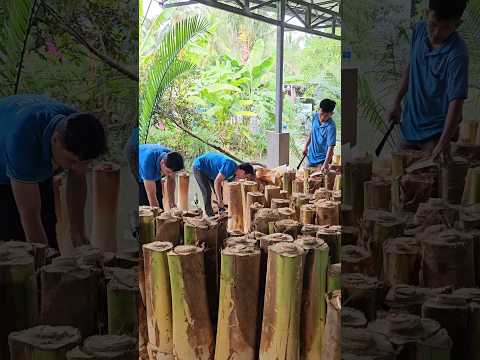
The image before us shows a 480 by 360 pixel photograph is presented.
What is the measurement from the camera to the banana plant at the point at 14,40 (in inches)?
47.3

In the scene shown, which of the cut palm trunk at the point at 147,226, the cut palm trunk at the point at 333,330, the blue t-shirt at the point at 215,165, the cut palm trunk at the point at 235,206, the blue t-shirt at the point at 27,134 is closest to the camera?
the blue t-shirt at the point at 27,134

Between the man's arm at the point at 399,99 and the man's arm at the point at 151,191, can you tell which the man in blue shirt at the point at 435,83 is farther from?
the man's arm at the point at 151,191

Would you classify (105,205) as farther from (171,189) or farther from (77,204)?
(171,189)

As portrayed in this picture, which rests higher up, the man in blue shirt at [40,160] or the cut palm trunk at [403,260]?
the man in blue shirt at [40,160]

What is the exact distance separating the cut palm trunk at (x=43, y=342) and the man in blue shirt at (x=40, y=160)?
0.21m

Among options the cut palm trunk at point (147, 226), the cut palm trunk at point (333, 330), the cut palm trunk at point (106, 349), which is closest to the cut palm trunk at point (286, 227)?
the cut palm trunk at point (333, 330)

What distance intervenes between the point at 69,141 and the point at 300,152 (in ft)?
6.05

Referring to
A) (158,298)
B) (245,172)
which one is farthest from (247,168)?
(158,298)

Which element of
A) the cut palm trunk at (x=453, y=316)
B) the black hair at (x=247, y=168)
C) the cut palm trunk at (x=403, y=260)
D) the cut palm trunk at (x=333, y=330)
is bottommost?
the cut palm trunk at (x=333, y=330)

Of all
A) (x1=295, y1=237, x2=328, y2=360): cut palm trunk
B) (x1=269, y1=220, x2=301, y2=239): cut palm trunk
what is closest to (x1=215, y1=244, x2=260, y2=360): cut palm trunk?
(x1=295, y1=237, x2=328, y2=360): cut palm trunk

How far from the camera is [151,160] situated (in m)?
2.03

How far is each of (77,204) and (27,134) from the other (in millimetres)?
208

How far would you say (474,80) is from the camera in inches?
48.3

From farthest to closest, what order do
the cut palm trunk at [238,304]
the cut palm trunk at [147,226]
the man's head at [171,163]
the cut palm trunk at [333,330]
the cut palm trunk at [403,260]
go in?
the man's head at [171,163], the cut palm trunk at [147,226], the cut palm trunk at [238,304], the cut palm trunk at [333,330], the cut palm trunk at [403,260]
